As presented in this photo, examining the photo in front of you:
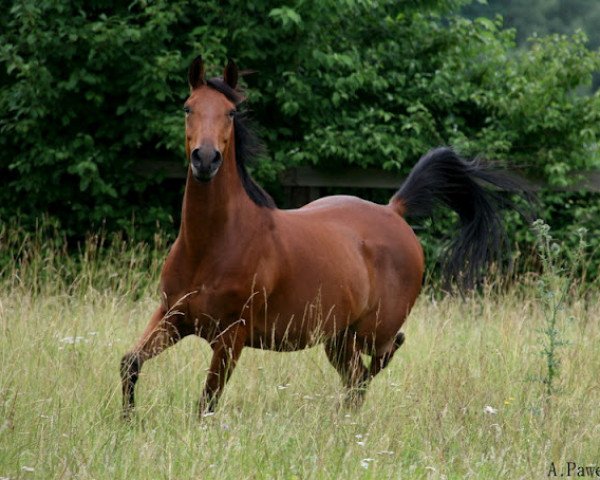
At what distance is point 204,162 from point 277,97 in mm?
6392

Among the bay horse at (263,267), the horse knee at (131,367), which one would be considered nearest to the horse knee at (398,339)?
the bay horse at (263,267)

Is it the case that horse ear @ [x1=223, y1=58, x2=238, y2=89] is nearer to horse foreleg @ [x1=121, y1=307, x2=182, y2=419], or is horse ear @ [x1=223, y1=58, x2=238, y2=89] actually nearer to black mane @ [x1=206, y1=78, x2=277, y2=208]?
black mane @ [x1=206, y1=78, x2=277, y2=208]

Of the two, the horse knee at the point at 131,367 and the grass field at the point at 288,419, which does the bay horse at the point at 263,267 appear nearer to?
the horse knee at the point at 131,367

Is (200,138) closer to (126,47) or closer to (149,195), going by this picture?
(126,47)

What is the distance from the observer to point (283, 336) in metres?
5.86

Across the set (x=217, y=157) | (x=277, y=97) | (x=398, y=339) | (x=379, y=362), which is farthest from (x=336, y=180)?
(x=217, y=157)

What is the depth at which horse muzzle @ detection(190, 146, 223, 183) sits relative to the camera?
16.7 ft

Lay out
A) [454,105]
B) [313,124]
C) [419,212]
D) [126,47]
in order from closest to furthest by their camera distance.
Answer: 1. [419,212]
2. [126,47]
3. [313,124]
4. [454,105]

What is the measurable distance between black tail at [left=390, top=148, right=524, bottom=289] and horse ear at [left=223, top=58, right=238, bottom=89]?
1975 mm

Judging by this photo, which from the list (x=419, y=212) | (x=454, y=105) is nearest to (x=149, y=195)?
(x=454, y=105)

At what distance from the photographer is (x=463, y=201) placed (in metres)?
7.59

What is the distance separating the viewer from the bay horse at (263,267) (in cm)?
536

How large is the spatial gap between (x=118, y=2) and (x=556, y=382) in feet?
22.5

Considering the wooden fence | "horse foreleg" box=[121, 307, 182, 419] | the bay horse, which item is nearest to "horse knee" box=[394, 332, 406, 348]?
the bay horse
